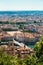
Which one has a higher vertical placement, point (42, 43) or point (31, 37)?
point (42, 43)

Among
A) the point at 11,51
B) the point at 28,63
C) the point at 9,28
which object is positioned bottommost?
the point at 9,28

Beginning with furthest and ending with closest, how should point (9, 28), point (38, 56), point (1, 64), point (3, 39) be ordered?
point (9, 28)
point (3, 39)
point (38, 56)
point (1, 64)

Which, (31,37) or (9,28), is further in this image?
(9,28)

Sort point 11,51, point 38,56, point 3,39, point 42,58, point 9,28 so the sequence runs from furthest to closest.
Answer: point 9,28 < point 3,39 < point 11,51 < point 38,56 < point 42,58

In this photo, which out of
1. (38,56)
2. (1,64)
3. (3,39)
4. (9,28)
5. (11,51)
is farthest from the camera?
(9,28)

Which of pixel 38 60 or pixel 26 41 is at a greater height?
pixel 38 60

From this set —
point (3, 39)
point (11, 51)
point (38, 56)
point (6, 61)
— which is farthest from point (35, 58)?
point (3, 39)

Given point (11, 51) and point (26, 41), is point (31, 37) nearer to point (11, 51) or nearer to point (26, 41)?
point (26, 41)

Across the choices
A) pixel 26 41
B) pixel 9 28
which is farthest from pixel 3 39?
pixel 9 28

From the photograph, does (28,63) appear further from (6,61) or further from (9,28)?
(9,28)
